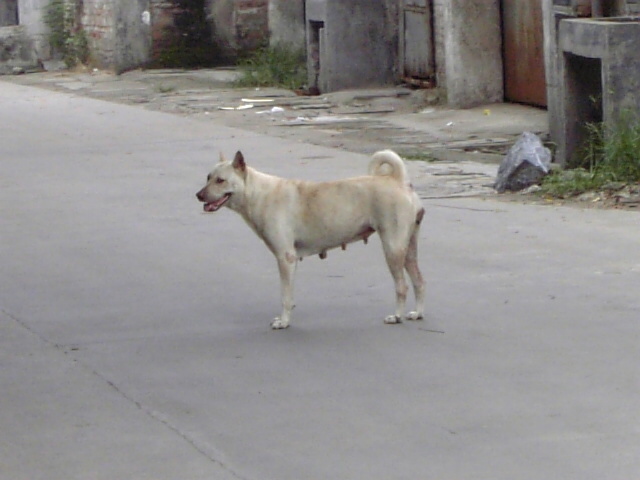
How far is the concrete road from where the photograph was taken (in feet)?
16.0

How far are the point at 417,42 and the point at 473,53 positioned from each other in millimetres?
1874

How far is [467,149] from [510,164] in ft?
9.59

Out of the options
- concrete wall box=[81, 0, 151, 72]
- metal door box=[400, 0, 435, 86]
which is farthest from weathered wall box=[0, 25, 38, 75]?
metal door box=[400, 0, 435, 86]

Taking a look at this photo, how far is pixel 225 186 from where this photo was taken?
6734 mm

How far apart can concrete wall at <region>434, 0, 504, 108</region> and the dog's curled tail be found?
10.5 meters

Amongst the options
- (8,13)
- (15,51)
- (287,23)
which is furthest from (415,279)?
(8,13)

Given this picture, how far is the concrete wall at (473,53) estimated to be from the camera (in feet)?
55.9

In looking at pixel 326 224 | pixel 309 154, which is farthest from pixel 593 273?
pixel 309 154

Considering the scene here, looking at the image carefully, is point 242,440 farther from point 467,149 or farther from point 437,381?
point 467,149

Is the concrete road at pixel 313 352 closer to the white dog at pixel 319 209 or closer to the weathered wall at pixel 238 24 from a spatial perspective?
the white dog at pixel 319 209

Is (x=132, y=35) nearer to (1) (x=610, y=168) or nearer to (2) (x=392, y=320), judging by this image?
(1) (x=610, y=168)

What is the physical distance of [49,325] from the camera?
7.08 metres

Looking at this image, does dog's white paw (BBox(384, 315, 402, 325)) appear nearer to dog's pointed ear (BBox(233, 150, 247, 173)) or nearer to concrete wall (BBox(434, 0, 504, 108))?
dog's pointed ear (BBox(233, 150, 247, 173))

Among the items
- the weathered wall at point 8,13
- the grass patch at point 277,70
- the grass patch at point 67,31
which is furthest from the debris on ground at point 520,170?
the weathered wall at point 8,13
